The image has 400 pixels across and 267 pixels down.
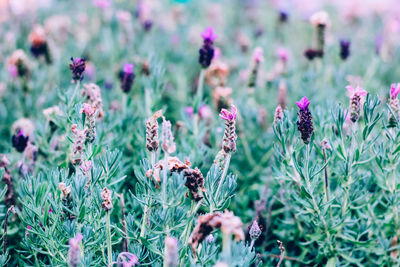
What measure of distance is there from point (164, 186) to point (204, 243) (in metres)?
0.23

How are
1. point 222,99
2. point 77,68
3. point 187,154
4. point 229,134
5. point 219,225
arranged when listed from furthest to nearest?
1. point 222,99
2. point 187,154
3. point 77,68
4. point 229,134
5. point 219,225

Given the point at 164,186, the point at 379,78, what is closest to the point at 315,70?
the point at 379,78

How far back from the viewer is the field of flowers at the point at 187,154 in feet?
4.34

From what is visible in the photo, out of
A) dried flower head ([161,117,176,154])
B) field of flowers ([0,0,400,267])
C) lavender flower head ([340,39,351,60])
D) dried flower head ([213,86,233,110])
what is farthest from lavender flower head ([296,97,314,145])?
lavender flower head ([340,39,351,60])

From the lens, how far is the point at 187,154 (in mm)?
1722

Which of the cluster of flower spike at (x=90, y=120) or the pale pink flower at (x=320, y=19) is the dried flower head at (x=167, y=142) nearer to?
the cluster of flower spike at (x=90, y=120)

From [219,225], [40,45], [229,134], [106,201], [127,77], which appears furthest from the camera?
[40,45]

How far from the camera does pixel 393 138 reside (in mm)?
1429

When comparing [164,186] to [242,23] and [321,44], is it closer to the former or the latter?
[321,44]

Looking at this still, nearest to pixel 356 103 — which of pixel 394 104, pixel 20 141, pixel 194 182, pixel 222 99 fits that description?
pixel 394 104

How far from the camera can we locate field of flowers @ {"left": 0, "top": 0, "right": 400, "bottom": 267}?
1323 mm

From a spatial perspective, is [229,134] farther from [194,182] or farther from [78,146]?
[78,146]

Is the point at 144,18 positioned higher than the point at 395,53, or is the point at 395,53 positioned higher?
the point at 144,18

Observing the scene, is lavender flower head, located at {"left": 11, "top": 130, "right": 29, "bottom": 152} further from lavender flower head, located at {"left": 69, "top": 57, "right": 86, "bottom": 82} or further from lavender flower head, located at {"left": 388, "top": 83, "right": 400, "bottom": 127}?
lavender flower head, located at {"left": 388, "top": 83, "right": 400, "bottom": 127}
